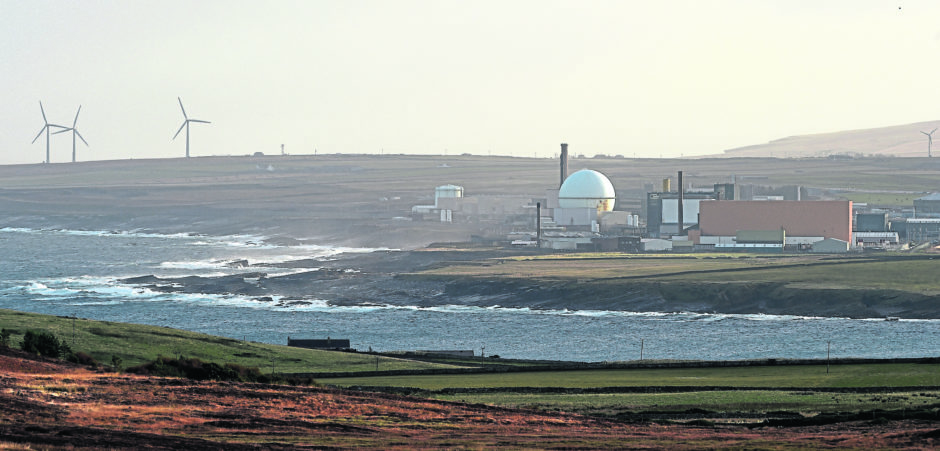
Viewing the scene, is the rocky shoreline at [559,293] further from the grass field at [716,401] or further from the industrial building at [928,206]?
the industrial building at [928,206]

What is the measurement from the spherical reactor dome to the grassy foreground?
103 metres

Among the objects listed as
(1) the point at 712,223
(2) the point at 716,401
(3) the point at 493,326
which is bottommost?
(3) the point at 493,326

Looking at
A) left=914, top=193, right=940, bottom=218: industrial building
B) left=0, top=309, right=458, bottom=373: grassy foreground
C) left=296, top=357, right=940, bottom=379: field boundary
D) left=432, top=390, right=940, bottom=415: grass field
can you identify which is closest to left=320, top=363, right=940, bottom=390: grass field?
left=296, top=357, right=940, bottom=379: field boundary

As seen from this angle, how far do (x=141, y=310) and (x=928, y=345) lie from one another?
169 ft

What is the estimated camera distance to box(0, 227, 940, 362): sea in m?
66.9

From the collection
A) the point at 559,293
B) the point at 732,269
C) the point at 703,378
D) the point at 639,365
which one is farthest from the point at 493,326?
the point at 703,378

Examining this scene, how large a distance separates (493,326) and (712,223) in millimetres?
61029

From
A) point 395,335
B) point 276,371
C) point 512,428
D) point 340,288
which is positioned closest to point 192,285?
point 340,288

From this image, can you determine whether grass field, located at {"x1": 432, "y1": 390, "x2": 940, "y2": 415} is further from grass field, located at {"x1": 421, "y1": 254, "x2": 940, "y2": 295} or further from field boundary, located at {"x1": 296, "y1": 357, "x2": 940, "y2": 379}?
grass field, located at {"x1": 421, "y1": 254, "x2": 940, "y2": 295}

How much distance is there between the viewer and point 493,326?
79625mm

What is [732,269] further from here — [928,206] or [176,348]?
[928,206]

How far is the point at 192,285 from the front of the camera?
106688 millimetres

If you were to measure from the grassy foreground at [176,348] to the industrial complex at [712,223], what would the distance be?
3146 inches

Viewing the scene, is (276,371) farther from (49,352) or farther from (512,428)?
(512,428)
